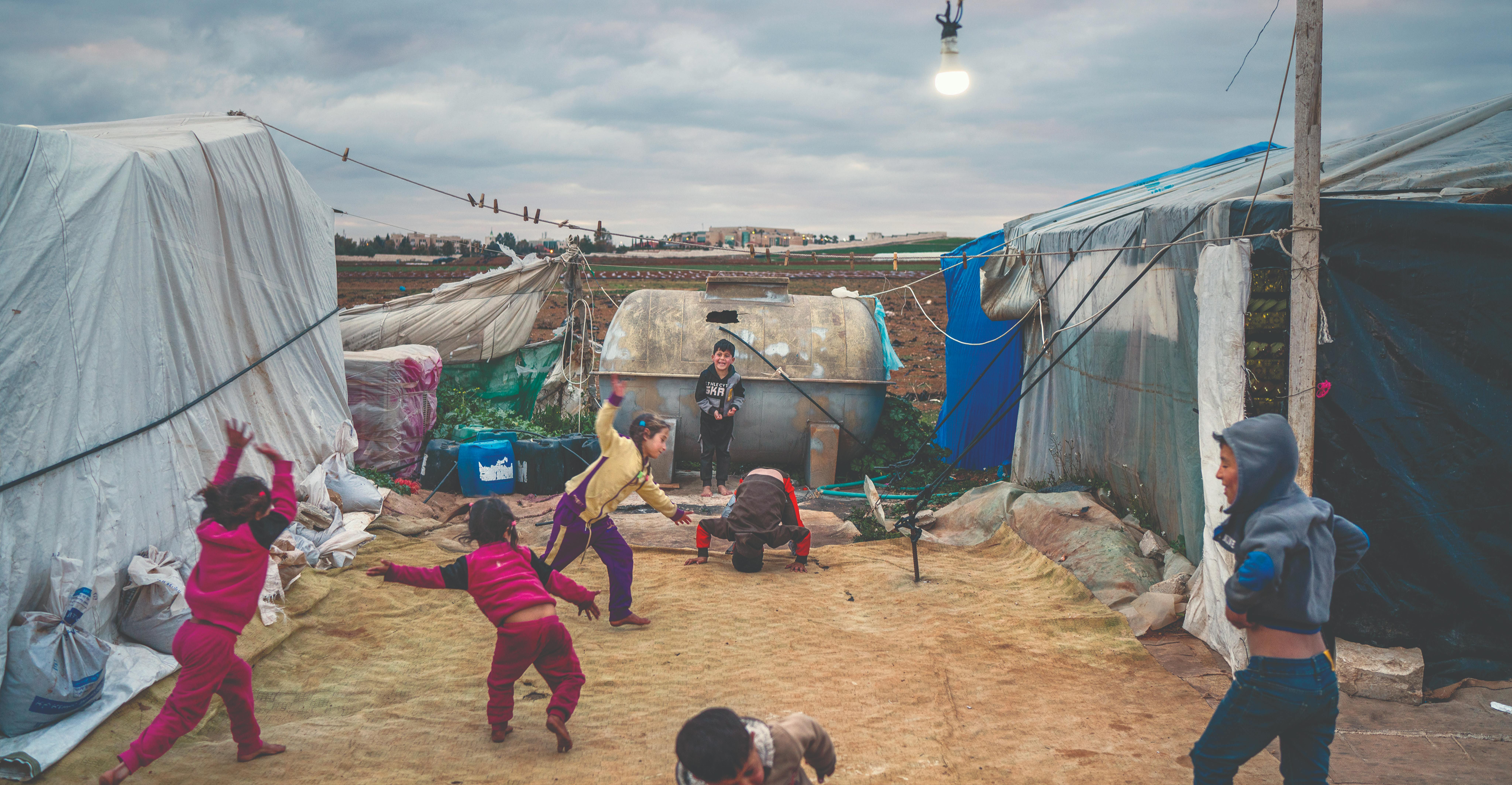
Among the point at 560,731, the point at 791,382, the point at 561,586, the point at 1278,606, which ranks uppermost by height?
the point at 791,382

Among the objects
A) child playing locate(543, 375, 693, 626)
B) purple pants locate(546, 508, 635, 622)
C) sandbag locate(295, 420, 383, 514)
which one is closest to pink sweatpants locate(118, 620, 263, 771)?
child playing locate(543, 375, 693, 626)

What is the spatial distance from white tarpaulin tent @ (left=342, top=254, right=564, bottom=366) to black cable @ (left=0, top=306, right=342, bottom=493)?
472cm

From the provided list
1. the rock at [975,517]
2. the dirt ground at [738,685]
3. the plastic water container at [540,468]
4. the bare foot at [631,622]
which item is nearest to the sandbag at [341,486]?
the dirt ground at [738,685]

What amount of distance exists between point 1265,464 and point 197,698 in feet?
13.7

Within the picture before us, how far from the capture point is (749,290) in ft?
34.9

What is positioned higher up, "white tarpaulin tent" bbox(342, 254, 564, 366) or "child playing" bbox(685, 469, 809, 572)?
"white tarpaulin tent" bbox(342, 254, 564, 366)

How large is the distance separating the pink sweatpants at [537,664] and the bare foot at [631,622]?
154 centimetres

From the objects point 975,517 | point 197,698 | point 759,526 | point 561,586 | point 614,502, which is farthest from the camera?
point 975,517

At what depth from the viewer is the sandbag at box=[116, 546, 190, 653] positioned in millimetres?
4570

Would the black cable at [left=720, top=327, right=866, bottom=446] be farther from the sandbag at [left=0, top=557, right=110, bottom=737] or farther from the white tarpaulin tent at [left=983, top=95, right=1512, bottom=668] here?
the sandbag at [left=0, top=557, right=110, bottom=737]

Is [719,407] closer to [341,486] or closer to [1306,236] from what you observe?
[341,486]

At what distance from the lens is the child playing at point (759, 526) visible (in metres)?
6.62

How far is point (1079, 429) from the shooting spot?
25.7 feet

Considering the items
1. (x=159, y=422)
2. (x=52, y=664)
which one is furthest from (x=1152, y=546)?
(x=159, y=422)
